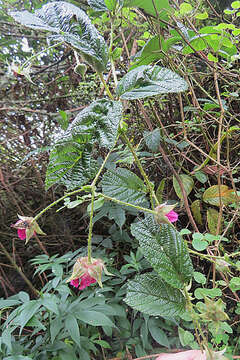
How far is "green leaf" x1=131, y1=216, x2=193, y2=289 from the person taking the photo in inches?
10.5

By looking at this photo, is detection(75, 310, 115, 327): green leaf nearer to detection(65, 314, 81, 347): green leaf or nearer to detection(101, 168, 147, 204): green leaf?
detection(65, 314, 81, 347): green leaf

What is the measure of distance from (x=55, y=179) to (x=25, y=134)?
85 cm

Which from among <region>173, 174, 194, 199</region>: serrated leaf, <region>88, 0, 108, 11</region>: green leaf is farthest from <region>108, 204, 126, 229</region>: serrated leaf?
<region>88, 0, 108, 11</region>: green leaf

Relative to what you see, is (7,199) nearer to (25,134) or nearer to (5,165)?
(5,165)

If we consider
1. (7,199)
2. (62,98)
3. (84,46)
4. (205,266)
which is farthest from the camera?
(62,98)

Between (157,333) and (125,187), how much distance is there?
43 centimetres

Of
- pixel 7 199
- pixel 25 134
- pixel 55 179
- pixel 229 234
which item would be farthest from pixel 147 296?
pixel 25 134

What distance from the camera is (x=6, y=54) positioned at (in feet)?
4.00

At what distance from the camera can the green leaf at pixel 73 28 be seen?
25cm

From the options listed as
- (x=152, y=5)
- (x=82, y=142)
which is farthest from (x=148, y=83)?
(x=152, y=5)

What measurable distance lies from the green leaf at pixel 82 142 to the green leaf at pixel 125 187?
9 centimetres

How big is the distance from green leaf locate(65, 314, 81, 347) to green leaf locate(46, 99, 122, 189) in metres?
0.40

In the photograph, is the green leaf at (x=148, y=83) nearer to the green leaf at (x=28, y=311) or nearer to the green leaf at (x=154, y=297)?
the green leaf at (x=154, y=297)

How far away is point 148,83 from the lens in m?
0.26
